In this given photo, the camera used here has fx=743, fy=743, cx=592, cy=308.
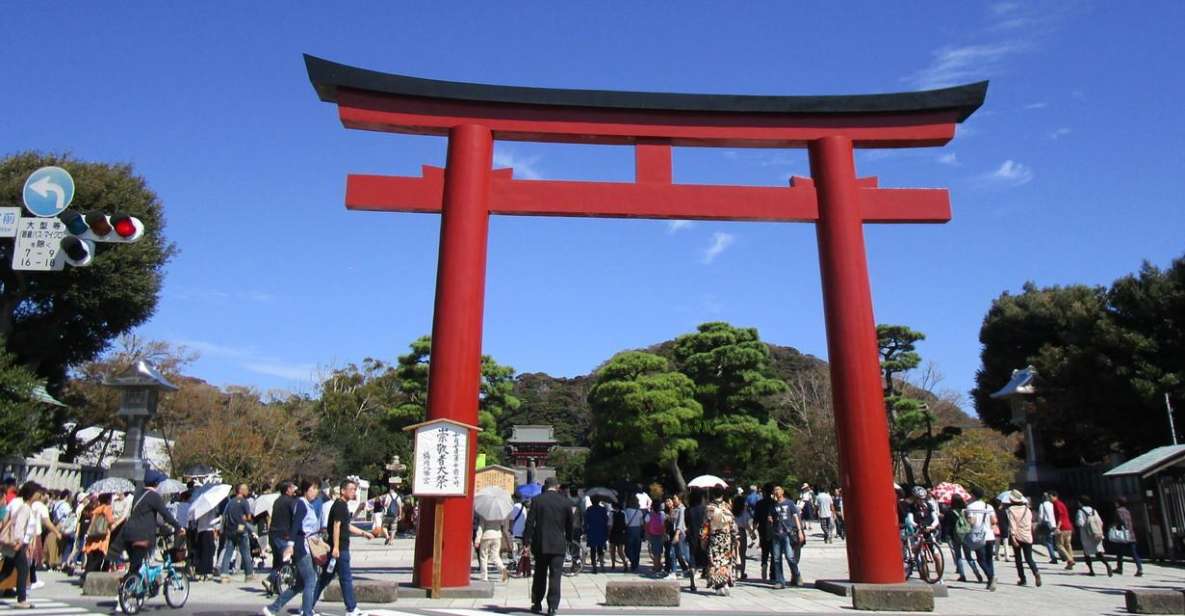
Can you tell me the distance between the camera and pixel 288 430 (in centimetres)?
3741

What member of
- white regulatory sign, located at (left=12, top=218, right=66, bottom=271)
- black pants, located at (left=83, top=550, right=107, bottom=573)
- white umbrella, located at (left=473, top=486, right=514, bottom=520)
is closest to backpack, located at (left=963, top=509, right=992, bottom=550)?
white umbrella, located at (left=473, top=486, right=514, bottom=520)

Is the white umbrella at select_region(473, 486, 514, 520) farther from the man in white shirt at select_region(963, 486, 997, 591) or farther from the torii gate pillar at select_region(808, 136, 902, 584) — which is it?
the man in white shirt at select_region(963, 486, 997, 591)

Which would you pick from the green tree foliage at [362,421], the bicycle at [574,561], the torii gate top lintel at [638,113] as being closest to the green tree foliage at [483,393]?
the green tree foliage at [362,421]

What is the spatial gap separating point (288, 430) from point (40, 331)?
15757 millimetres

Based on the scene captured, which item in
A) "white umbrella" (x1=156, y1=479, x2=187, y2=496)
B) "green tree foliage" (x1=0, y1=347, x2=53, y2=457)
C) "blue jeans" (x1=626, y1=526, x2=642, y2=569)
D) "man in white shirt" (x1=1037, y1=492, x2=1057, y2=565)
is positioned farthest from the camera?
"green tree foliage" (x1=0, y1=347, x2=53, y2=457)

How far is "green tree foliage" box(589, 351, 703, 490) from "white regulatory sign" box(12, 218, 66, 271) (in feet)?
85.8

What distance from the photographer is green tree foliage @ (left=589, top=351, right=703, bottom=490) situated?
32094mm

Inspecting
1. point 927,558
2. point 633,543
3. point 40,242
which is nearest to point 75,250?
point 40,242

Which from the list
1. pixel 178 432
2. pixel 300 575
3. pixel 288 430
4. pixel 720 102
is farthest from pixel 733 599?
pixel 178 432

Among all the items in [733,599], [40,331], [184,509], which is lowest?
[733,599]

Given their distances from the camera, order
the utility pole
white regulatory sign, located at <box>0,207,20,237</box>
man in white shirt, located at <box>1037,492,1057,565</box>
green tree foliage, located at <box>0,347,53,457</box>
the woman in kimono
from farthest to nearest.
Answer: the utility pole, green tree foliage, located at <box>0,347,53,457</box>, man in white shirt, located at <box>1037,492,1057,565</box>, the woman in kimono, white regulatory sign, located at <box>0,207,20,237</box>

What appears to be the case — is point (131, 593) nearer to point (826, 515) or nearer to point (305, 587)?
point (305, 587)

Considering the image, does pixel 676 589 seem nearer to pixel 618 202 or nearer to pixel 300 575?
pixel 300 575

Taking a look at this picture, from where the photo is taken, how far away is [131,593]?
786 centimetres
